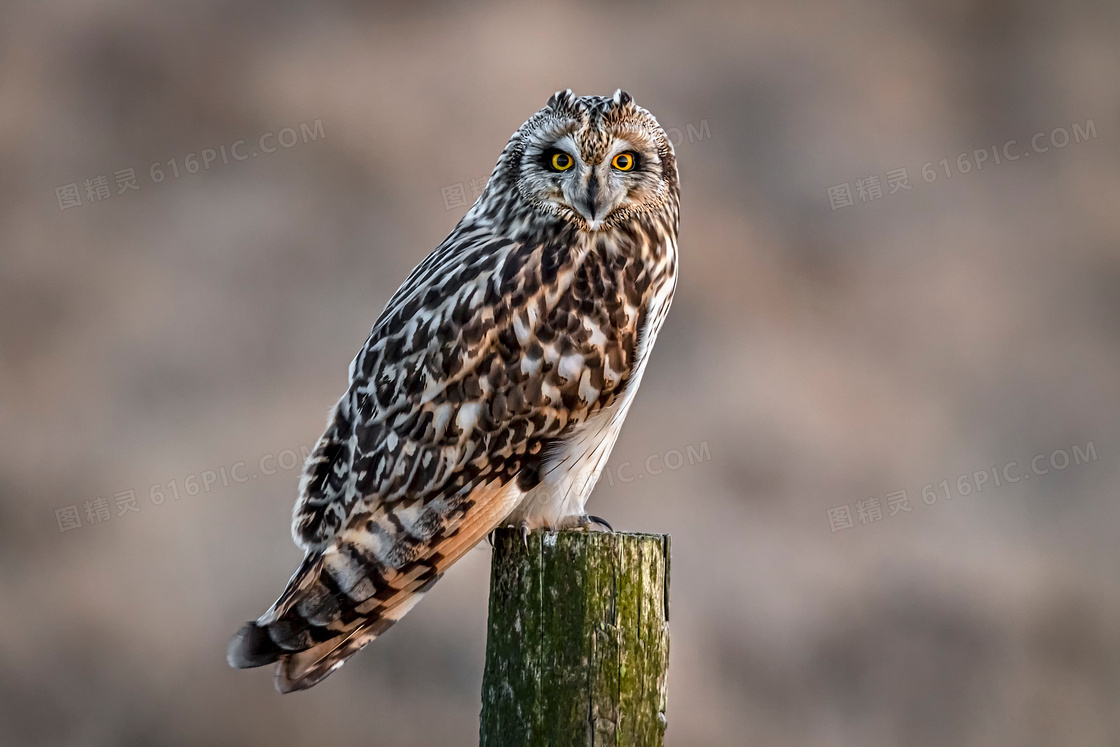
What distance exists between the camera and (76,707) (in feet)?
22.6

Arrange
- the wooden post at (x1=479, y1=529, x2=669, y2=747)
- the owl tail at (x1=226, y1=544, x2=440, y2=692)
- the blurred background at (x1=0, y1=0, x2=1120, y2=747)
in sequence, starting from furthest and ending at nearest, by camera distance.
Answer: the blurred background at (x1=0, y1=0, x2=1120, y2=747) → the owl tail at (x1=226, y1=544, x2=440, y2=692) → the wooden post at (x1=479, y1=529, x2=669, y2=747)

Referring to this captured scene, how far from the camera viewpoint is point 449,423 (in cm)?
272

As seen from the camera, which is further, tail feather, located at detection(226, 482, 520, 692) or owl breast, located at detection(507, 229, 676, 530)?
owl breast, located at detection(507, 229, 676, 530)

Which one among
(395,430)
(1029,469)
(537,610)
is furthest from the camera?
(1029,469)

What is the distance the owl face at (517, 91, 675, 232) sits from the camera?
2.75m

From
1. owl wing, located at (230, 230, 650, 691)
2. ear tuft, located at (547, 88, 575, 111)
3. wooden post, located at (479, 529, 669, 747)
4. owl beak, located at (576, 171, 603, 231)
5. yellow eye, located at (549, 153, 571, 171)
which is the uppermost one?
ear tuft, located at (547, 88, 575, 111)

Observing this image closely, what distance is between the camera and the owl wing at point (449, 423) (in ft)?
8.65

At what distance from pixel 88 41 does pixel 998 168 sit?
730 cm

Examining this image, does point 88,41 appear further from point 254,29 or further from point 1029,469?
point 1029,469

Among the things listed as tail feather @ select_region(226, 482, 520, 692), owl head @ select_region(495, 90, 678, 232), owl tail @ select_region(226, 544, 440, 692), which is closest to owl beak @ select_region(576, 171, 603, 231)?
owl head @ select_region(495, 90, 678, 232)

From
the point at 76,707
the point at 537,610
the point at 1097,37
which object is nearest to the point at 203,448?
the point at 76,707

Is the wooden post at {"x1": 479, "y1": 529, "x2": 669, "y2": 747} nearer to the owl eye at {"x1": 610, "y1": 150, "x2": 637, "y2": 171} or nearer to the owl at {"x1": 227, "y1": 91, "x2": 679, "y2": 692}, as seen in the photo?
the owl at {"x1": 227, "y1": 91, "x2": 679, "y2": 692}

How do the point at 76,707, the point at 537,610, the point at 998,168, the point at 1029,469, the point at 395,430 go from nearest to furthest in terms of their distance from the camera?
the point at 537,610 < the point at 395,430 < the point at 76,707 < the point at 1029,469 < the point at 998,168

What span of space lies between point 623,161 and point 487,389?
0.70 metres
